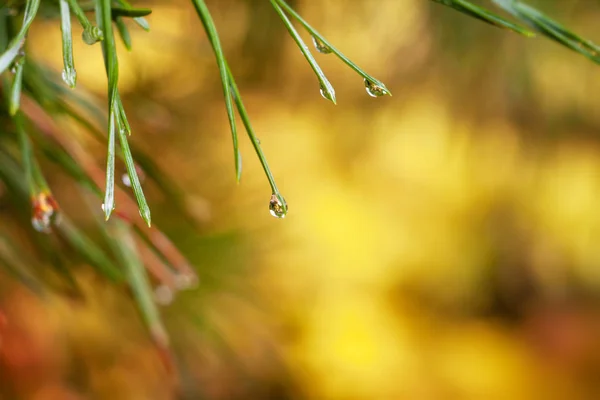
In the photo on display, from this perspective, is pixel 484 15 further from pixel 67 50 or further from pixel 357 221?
pixel 357 221

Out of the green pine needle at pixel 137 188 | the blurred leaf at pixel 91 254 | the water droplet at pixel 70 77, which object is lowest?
the blurred leaf at pixel 91 254

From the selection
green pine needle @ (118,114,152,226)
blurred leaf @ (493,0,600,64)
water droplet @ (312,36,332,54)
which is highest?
blurred leaf @ (493,0,600,64)

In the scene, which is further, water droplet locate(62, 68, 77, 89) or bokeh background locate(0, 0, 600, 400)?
bokeh background locate(0, 0, 600, 400)

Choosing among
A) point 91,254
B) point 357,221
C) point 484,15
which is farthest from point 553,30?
point 357,221

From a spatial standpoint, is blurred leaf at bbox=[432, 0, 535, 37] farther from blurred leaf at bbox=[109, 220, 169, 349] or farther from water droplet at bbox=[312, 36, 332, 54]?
blurred leaf at bbox=[109, 220, 169, 349]

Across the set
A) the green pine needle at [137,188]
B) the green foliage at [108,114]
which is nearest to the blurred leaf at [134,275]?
the green foliage at [108,114]

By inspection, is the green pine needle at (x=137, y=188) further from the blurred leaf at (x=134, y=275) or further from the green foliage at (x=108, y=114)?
the blurred leaf at (x=134, y=275)

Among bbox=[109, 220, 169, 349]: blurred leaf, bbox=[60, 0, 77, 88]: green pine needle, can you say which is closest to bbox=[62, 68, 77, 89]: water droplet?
bbox=[60, 0, 77, 88]: green pine needle

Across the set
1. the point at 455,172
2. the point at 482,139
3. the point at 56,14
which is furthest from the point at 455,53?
the point at 455,172

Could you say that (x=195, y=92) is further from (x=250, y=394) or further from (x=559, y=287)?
(x=559, y=287)
